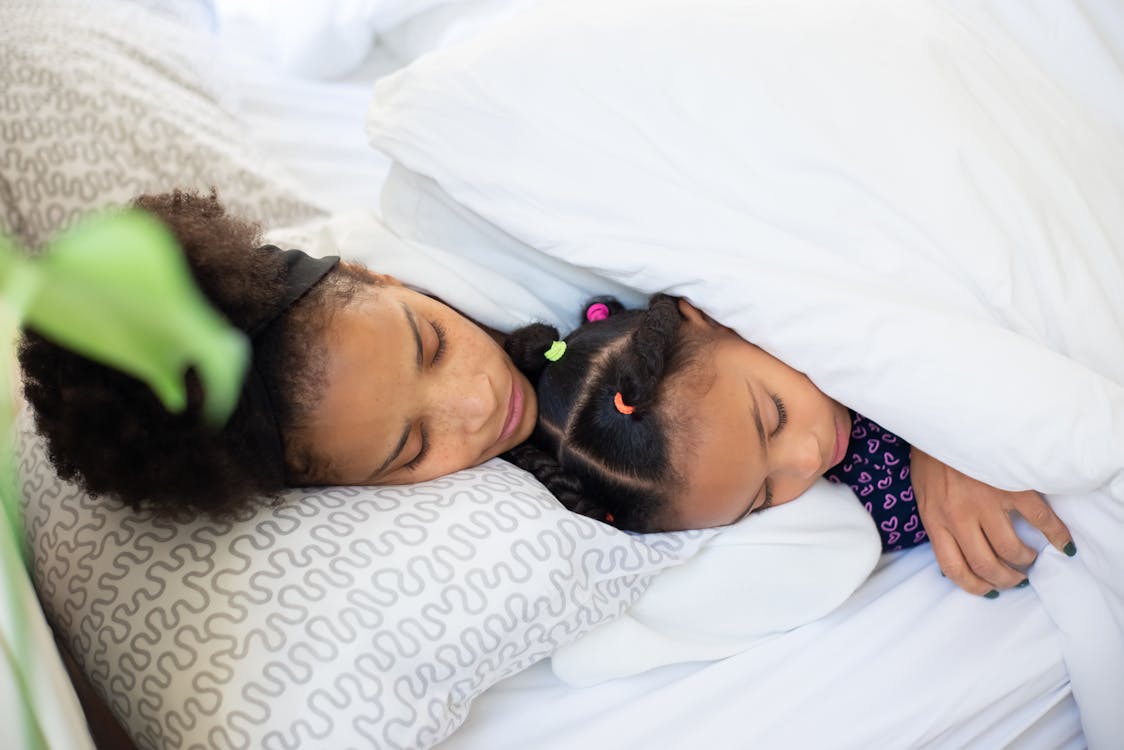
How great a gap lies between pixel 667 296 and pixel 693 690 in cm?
44

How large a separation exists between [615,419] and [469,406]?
0.16 m

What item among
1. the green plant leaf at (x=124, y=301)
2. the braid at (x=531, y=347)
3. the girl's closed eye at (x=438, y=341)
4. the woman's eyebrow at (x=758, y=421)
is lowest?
the braid at (x=531, y=347)

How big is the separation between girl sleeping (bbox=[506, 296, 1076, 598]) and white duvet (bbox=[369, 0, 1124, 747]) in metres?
0.07

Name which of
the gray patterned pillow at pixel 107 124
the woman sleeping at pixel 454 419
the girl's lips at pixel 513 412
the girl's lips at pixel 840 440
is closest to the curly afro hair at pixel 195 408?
the woman sleeping at pixel 454 419

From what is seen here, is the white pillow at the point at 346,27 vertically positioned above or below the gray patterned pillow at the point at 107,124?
above

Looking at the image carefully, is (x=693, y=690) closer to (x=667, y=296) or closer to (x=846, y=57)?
(x=667, y=296)

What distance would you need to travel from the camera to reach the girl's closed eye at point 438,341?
93cm

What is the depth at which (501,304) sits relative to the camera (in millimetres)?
1088

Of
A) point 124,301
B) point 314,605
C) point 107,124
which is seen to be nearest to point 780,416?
point 314,605

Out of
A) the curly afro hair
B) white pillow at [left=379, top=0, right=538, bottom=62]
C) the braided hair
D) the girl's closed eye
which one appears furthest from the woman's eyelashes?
white pillow at [left=379, top=0, right=538, bottom=62]

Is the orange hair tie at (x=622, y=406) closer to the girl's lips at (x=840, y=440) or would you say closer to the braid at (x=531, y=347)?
the braid at (x=531, y=347)

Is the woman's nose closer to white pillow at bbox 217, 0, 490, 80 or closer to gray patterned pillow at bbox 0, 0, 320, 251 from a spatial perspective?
gray patterned pillow at bbox 0, 0, 320, 251

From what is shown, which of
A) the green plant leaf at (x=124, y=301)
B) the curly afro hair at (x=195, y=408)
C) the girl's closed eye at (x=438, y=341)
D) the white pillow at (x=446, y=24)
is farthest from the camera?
the white pillow at (x=446, y=24)

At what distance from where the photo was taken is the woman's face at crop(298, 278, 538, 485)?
841mm
